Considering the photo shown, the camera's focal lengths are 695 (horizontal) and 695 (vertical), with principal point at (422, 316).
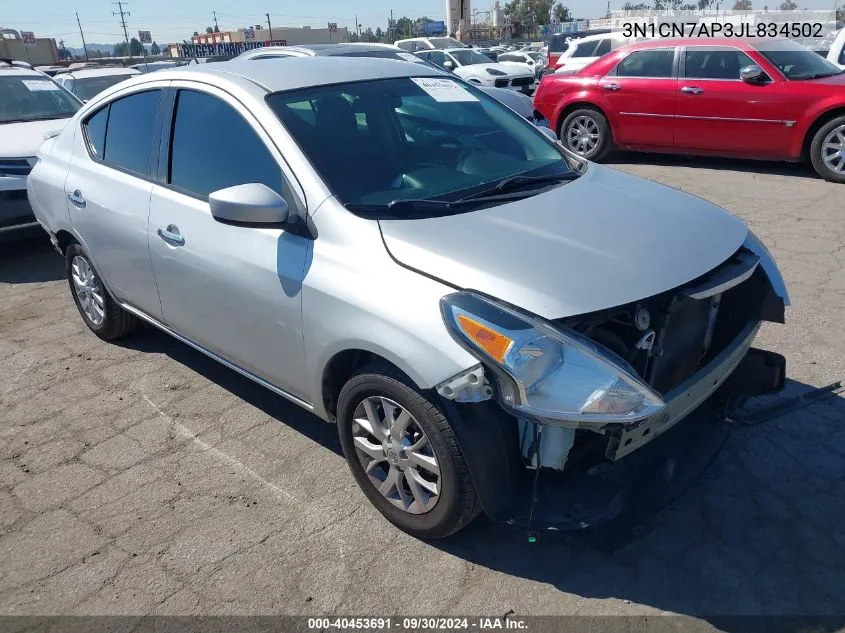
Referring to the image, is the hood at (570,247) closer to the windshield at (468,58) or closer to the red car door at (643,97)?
the red car door at (643,97)

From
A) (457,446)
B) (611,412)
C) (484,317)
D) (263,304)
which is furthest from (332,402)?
(611,412)

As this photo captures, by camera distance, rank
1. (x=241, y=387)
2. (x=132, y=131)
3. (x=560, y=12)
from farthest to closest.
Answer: (x=560, y=12) → (x=241, y=387) → (x=132, y=131)

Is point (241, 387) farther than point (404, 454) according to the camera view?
Yes

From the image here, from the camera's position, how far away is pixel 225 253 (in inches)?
122

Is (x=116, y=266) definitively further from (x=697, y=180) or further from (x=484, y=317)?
(x=697, y=180)

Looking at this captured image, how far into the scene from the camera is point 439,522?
2645mm

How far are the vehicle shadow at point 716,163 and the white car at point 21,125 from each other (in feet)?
22.8

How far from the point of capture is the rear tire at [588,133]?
31.4ft

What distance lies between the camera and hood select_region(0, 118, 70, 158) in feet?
21.4

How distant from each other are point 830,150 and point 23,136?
8.68 metres

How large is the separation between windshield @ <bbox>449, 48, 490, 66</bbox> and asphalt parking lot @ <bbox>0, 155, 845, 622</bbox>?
55.4 ft

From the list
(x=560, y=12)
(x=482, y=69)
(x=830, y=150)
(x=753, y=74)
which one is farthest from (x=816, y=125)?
(x=560, y=12)

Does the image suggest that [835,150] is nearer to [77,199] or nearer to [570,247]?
[570,247]

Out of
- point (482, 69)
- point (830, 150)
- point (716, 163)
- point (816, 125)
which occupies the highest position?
point (482, 69)
